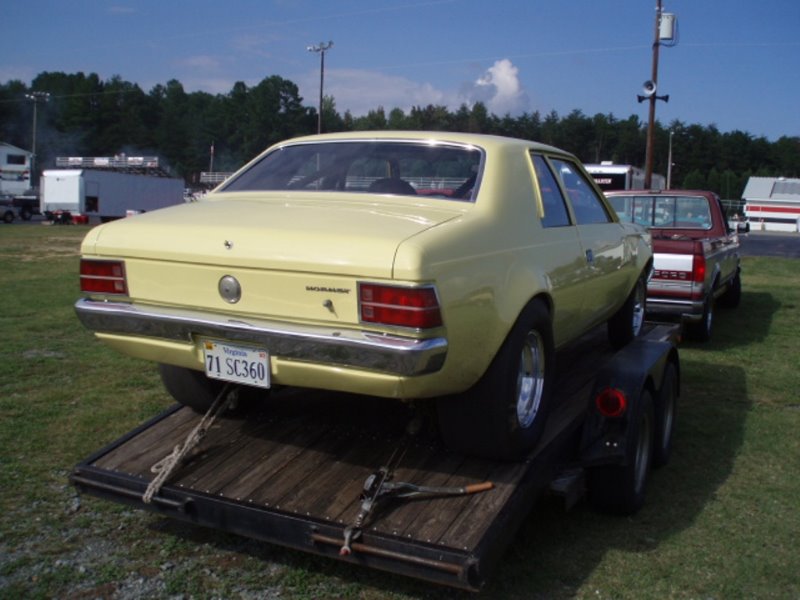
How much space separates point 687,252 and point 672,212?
6.04 feet

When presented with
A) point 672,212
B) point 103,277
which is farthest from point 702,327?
point 103,277

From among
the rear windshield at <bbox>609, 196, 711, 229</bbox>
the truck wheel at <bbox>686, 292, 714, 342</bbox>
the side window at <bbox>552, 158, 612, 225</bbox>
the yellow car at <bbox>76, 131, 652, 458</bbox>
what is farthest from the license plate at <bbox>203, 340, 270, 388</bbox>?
the rear windshield at <bbox>609, 196, 711, 229</bbox>

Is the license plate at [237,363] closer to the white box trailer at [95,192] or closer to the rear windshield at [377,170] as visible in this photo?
the rear windshield at [377,170]

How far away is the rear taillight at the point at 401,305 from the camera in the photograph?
2.68 m

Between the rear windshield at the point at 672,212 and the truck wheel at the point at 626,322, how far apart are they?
148 inches

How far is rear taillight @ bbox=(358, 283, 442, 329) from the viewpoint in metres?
2.68

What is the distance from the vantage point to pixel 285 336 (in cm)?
286

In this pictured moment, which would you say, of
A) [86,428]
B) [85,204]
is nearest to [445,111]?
[85,204]

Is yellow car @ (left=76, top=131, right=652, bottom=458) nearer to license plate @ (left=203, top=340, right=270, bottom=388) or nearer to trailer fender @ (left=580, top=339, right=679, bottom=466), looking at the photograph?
license plate @ (left=203, top=340, right=270, bottom=388)

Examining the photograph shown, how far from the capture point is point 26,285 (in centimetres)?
1176

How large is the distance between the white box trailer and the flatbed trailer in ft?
103

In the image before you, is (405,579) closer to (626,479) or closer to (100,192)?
(626,479)

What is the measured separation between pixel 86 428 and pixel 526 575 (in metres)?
3.10

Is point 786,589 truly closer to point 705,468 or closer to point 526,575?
point 526,575
